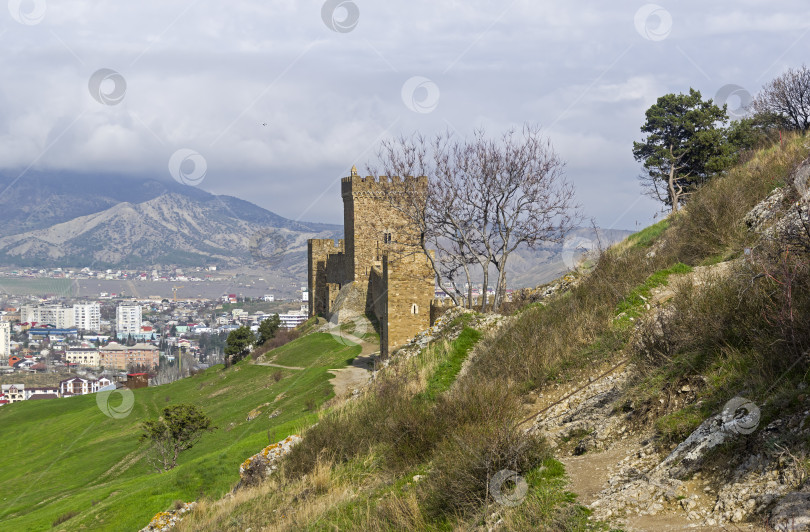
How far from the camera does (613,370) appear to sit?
855 cm

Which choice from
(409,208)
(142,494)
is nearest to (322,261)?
(409,208)

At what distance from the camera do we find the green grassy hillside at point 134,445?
1616 centimetres

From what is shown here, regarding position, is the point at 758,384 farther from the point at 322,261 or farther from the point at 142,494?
the point at 322,261

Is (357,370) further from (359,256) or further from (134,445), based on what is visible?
(359,256)

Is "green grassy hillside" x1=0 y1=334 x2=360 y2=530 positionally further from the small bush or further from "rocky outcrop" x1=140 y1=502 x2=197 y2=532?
the small bush

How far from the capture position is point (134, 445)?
3847 centimetres

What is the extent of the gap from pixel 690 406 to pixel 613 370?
256 centimetres
